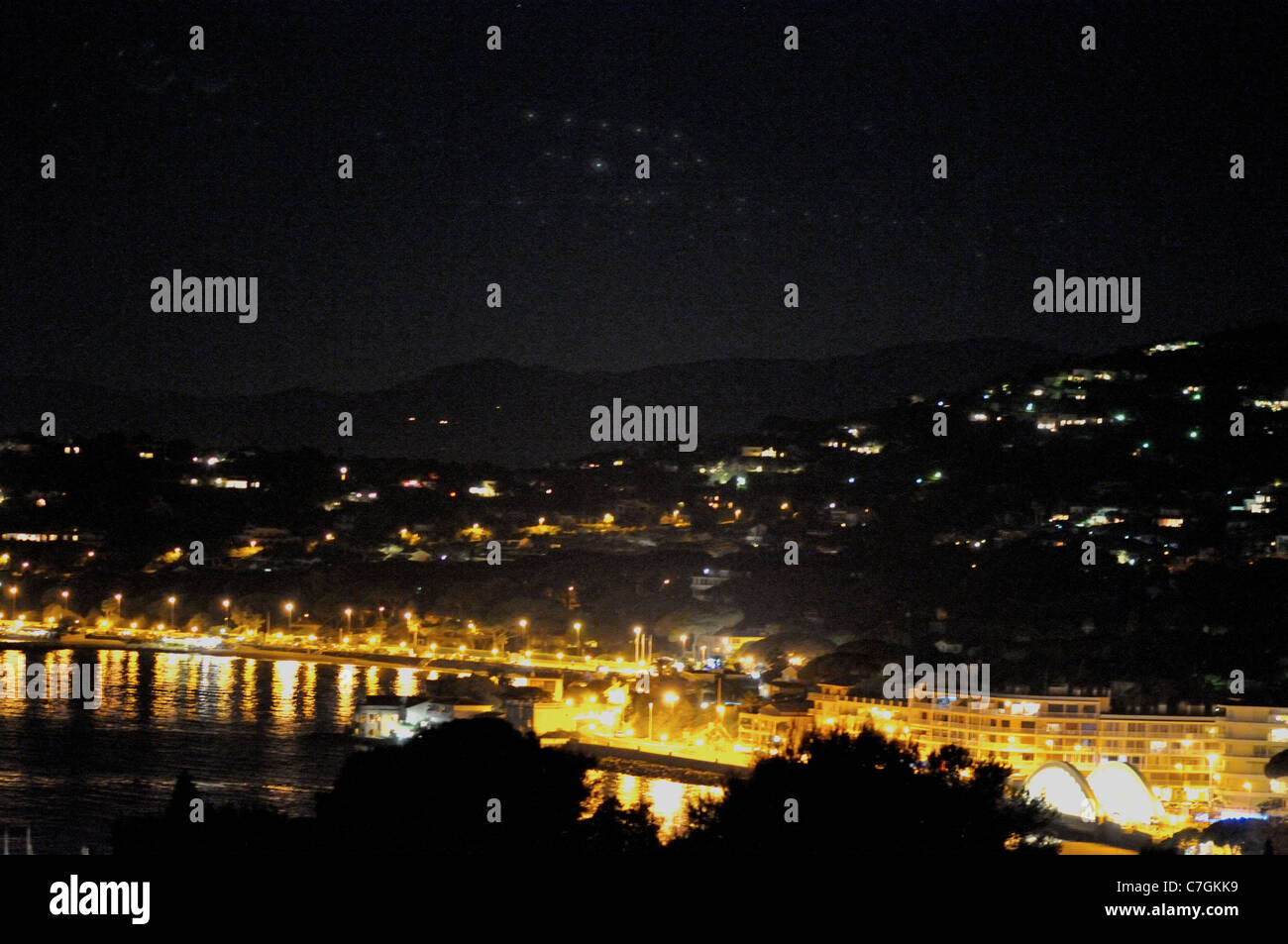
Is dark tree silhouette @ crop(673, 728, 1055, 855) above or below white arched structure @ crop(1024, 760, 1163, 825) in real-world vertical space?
above

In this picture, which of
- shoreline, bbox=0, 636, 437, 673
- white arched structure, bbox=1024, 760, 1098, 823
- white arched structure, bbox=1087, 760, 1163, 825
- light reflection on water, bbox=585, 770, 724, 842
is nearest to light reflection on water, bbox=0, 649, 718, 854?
light reflection on water, bbox=585, 770, 724, 842

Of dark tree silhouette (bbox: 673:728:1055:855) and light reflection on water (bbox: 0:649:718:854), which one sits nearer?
dark tree silhouette (bbox: 673:728:1055:855)

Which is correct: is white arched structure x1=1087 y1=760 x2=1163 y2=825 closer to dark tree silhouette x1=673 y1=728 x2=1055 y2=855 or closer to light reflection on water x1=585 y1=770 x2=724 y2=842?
light reflection on water x1=585 y1=770 x2=724 y2=842

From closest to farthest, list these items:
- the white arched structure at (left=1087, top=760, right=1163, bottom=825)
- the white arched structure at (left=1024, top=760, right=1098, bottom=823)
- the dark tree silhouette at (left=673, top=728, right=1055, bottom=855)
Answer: the dark tree silhouette at (left=673, top=728, right=1055, bottom=855) < the white arched structure at (left=1024, top=760, right=1098, bottom=823) < the white arched structure at (left=1087, top=760, right=1163, bottom=825)

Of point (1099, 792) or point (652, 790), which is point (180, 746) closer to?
point (652, 790)

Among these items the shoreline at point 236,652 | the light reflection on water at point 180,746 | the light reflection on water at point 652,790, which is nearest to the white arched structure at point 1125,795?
the light reflection on water at point 652,790

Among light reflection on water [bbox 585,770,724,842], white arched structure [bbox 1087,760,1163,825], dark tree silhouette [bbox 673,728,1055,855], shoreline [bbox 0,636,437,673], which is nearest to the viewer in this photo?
dark tree silhouette [bbox 673,728,1055,855]

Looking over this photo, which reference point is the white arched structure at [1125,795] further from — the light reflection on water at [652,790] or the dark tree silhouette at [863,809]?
the dark tree silhouette at [863,809]

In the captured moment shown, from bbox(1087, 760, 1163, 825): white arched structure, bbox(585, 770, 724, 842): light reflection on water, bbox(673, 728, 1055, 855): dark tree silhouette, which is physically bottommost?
bbox(585, 770, 724, 842): light reflection on water
